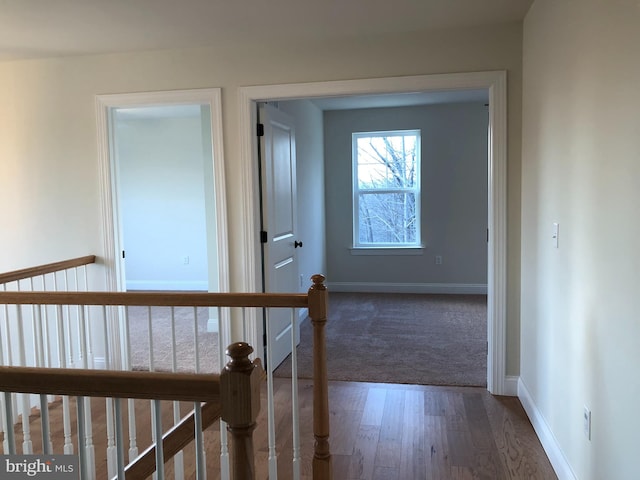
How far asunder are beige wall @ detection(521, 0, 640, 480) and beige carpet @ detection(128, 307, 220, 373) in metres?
2.36

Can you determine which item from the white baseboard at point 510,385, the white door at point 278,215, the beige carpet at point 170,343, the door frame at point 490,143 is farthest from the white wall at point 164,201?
the white baseboard at point 510,385

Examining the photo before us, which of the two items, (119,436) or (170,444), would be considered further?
(170,444)

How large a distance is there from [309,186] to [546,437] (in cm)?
386

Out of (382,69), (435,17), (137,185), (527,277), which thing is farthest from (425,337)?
(137,185)

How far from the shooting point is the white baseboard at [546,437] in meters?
2.26

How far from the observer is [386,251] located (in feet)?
21.9

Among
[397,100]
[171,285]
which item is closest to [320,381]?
[397,100]

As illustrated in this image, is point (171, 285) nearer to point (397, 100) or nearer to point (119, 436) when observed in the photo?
point (397, 100)

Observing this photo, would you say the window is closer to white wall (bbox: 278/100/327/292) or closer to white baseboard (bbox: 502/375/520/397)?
white wall (bbox: 278/100/327/292)

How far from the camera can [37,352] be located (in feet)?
9.45

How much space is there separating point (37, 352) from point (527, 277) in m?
2.91

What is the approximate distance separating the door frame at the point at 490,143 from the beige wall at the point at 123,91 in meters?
0.05

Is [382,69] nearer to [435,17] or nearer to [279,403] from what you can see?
[435,17]

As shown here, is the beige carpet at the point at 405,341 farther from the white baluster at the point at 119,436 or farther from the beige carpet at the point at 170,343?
the white baluster at the point at 119,436
